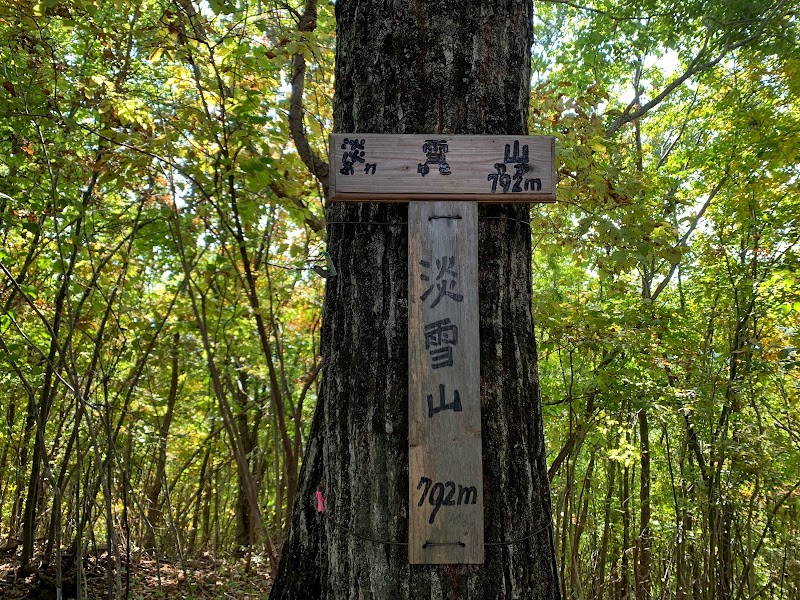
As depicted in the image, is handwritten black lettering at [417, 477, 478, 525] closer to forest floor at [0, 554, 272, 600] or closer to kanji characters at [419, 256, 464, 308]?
kanji characters at [419, 256, 464, 308]

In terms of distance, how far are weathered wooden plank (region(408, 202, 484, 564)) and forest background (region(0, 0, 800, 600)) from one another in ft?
4.13

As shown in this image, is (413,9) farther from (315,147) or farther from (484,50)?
(315,147)

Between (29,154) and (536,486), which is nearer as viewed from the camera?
(536,486)

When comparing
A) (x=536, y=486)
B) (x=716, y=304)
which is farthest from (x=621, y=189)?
(x=536, y=486)

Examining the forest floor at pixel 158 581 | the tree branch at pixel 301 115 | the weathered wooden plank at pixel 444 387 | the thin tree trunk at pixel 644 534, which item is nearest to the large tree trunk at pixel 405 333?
the weathered wooden plank at pixel 444 387

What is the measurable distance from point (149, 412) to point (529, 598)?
3479 millimetres

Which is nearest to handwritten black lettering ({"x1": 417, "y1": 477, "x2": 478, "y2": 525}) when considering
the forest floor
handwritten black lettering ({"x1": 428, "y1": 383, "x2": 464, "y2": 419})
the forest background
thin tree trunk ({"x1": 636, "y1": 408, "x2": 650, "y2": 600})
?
handwritten black lettering ({"x1": 428, "y1": 383, "x2": 464, "y2": 419})

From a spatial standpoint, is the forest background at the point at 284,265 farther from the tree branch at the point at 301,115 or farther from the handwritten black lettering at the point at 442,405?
the handwritten black lettering at the point at 442,405

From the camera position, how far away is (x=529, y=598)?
1431mm

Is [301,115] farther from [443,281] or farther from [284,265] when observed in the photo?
[443,281]

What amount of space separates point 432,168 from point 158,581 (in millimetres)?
3822

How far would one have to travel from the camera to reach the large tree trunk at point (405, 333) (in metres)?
1.43

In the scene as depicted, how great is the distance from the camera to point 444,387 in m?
1.45

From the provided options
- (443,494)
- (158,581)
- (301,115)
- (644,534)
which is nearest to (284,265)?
(301,115)
